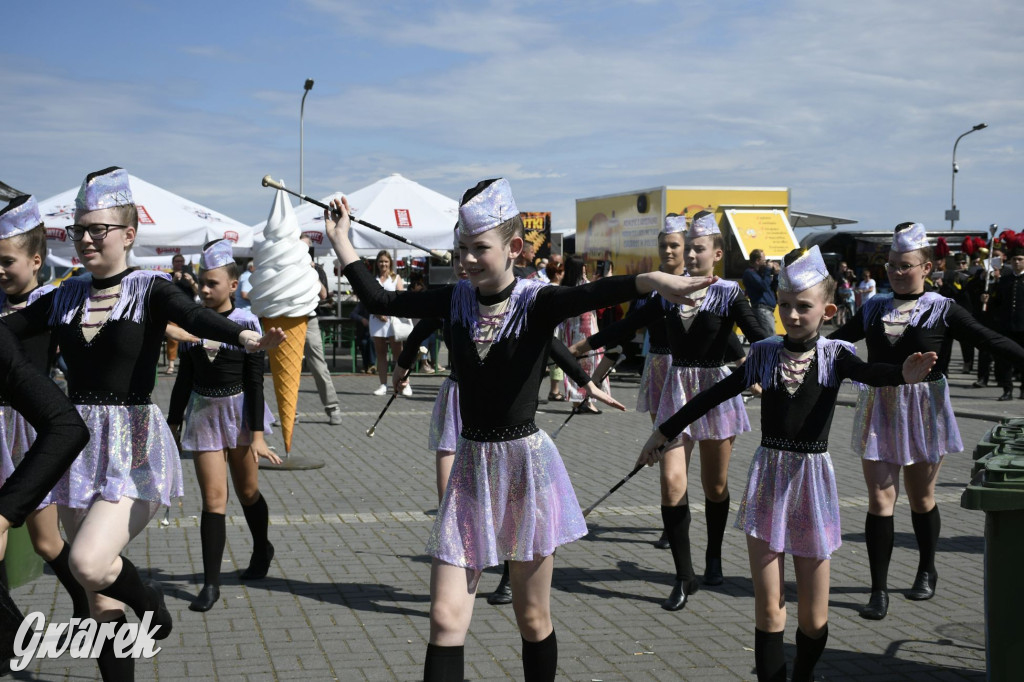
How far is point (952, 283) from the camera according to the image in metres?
19.3

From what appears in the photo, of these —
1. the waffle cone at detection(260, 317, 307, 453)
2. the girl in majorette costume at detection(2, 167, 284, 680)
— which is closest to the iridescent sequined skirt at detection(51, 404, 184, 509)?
the girl in majorette costume at detection(2, 167, 284, 680)

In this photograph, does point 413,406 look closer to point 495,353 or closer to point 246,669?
point 246,669

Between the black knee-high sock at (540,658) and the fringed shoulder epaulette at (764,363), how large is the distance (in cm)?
152

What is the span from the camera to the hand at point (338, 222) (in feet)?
13.0

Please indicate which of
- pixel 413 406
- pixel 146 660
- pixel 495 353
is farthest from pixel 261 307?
pixel 495 353

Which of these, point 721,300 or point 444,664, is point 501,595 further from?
point 444,664

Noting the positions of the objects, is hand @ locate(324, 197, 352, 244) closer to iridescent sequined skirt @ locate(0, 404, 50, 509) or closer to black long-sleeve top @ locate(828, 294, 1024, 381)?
iridescent sequined skirt @ locate(0, 404, 50, 509)

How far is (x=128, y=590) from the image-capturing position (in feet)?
13.9

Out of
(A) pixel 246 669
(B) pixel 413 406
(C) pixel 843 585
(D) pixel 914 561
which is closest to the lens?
(A) pixel 246 669

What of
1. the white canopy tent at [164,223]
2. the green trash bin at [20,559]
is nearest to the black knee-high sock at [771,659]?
the green trash bin at [20,559]

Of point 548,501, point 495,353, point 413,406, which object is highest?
point 495,353

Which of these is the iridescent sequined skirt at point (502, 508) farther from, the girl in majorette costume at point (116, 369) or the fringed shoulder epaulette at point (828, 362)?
the fringed shoulder epaulette at point (828, 362)

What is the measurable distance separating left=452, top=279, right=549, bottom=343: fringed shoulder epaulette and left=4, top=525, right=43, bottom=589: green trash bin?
3.41 metres

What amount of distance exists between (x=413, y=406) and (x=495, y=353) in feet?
39.4
